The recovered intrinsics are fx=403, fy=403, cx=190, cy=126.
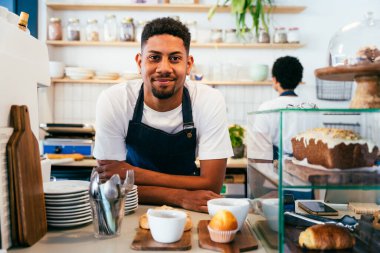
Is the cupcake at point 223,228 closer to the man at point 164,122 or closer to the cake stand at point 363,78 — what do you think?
the cake stand at point 363,78

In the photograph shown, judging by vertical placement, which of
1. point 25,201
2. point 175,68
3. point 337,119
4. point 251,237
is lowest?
point 251,237

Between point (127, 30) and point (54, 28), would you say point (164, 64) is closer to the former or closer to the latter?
point (127, 30)

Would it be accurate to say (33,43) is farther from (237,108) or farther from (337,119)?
(237,108)

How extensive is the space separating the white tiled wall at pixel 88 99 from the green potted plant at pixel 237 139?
63 cm

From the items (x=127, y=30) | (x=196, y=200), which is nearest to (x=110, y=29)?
(x=127, y=30)

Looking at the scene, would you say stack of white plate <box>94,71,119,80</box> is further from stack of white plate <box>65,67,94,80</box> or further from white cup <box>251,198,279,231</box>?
white cup <box>251,198,279,231</box>

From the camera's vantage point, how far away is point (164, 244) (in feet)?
3.63

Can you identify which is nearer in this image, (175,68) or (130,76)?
(175,68)

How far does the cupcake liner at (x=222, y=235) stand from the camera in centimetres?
113

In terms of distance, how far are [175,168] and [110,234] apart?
0.96m

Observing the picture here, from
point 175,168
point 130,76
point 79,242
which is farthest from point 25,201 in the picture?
point 130,76

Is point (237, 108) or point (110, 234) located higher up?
point (237, 108)

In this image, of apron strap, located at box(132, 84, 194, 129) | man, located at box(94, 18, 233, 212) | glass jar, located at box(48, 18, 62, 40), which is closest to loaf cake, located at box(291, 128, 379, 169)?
man, located at box(94, 18, 233, 212)

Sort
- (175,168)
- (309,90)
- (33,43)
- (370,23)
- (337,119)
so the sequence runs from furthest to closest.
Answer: (309,90) → (175,168) → (33,43) → (370,23) → (337,119)
